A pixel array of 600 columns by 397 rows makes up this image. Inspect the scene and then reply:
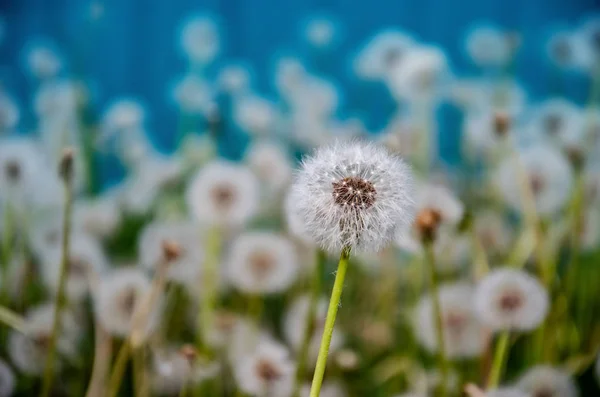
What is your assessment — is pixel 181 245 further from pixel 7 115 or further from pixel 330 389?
pixel 7 115

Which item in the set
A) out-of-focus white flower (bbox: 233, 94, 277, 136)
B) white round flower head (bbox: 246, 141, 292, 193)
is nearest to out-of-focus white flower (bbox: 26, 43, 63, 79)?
out-of-focus white flower (bbox: 233, 94, 277, 136)

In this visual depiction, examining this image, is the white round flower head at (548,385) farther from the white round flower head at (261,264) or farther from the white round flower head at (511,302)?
the white round flower head at (261,264)

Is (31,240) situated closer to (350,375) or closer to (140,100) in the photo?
(350,375)

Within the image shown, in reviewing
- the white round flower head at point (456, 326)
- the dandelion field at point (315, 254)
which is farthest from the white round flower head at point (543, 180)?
the white round flower head at point (456, 326)

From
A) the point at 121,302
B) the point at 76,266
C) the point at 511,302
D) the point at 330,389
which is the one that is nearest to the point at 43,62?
the point at 76,266

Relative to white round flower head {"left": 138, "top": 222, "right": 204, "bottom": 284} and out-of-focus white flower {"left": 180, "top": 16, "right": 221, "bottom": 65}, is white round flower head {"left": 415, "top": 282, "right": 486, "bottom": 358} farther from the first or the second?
out-of-focus white flower {"left": 180, "top": 16, "right": 221, "bottom": 65}

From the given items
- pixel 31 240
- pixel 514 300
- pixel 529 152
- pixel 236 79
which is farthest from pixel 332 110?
pixel 514 300
